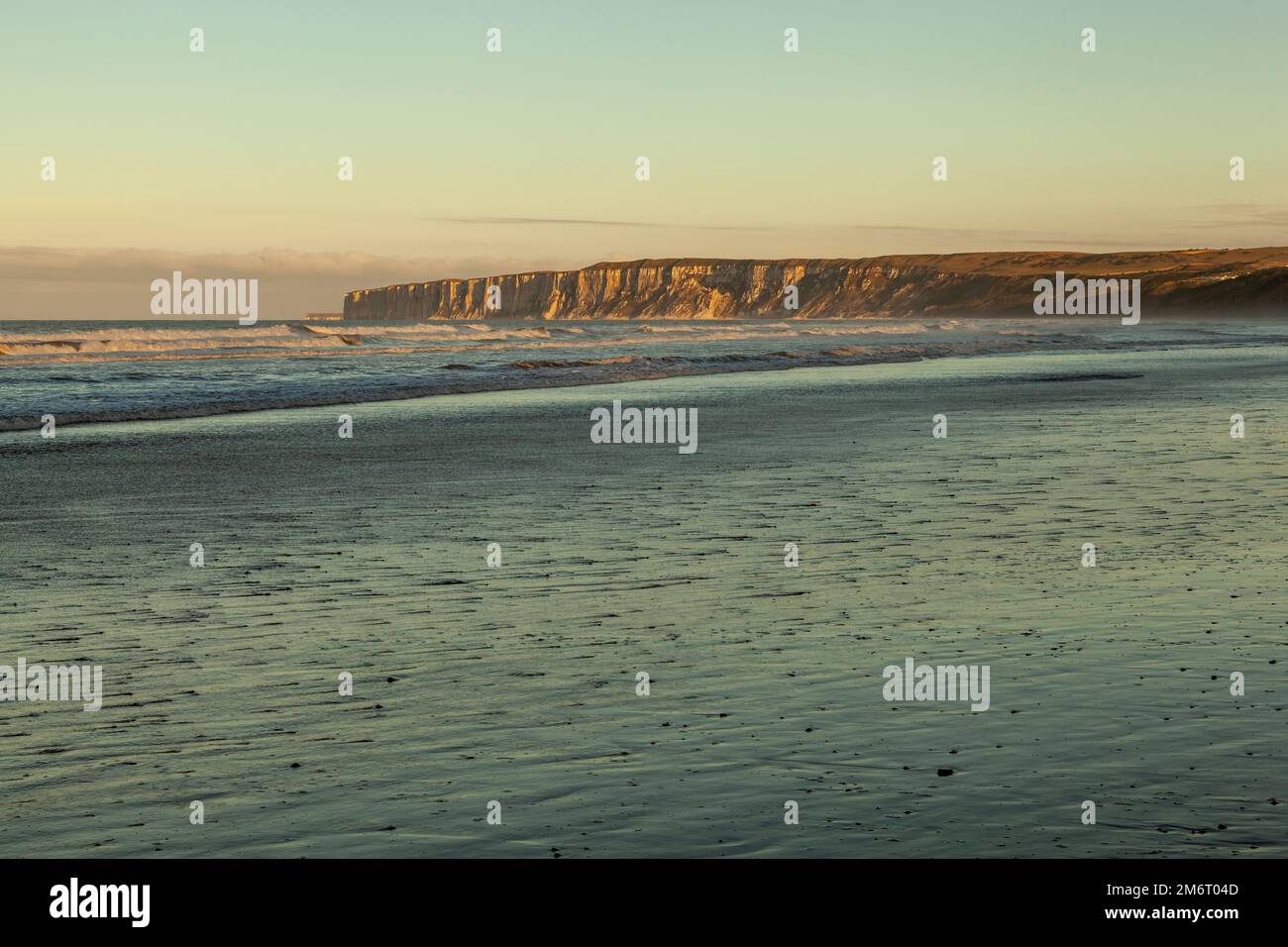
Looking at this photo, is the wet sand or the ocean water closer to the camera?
A: the wet sand

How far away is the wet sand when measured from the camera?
5797 millimetres

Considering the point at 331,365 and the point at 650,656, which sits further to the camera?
the point at 331,365

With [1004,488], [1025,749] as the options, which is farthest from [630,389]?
[1025,749]

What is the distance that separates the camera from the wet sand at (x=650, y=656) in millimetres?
5797

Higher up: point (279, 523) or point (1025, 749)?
point (279, 523)

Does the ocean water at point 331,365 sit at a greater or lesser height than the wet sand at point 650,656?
greater

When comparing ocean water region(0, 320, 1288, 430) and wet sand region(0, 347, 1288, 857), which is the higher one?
ocean water region(0, 320, 1288, 430)

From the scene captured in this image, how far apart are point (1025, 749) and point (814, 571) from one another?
465 centimetres

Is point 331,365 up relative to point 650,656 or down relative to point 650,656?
up

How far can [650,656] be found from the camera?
8570 millimetres

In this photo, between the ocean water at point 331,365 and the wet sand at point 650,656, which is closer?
the wet sand at point 650,656

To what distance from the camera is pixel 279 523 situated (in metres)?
14.3

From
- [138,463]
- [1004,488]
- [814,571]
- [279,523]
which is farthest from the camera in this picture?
[138,463]
